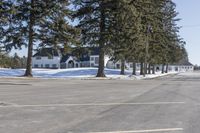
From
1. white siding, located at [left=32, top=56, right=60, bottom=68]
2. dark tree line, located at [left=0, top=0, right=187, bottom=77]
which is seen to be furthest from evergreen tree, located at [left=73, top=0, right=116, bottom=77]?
white siding, located at [left=32, top=56, right=60, bottom=68]

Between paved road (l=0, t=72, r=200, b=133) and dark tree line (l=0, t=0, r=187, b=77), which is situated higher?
dark tree line (l=0, t=0, r=187, b=77)

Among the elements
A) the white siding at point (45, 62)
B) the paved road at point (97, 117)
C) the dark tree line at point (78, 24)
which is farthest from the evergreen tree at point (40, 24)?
the white siding at point (45, 62)

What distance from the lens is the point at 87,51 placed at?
50.5 m

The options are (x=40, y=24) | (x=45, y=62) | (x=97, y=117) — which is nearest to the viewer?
(x=97, y=117)

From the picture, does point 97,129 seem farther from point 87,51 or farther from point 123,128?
point 87,51

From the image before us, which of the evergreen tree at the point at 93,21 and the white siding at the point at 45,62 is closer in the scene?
the evergreen tree at the point at 93,21

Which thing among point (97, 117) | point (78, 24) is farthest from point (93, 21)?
point (97, 117)

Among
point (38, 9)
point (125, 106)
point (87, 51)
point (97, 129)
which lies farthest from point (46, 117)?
point (87, 51)

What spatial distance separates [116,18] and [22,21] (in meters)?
10.1

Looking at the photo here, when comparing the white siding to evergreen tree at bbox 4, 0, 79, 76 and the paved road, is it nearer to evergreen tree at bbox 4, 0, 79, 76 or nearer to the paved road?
evergreen tree at bbox 4, 0, 79, 76

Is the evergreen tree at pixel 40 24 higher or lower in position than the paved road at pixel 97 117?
higher

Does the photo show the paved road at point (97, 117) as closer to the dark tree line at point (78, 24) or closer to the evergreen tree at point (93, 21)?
the dark tree line at point (78, 24)

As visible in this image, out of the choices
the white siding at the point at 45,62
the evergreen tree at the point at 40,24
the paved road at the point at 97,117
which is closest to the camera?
the paved road at the point at 97,117

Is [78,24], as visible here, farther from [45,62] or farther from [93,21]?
[45,62]
